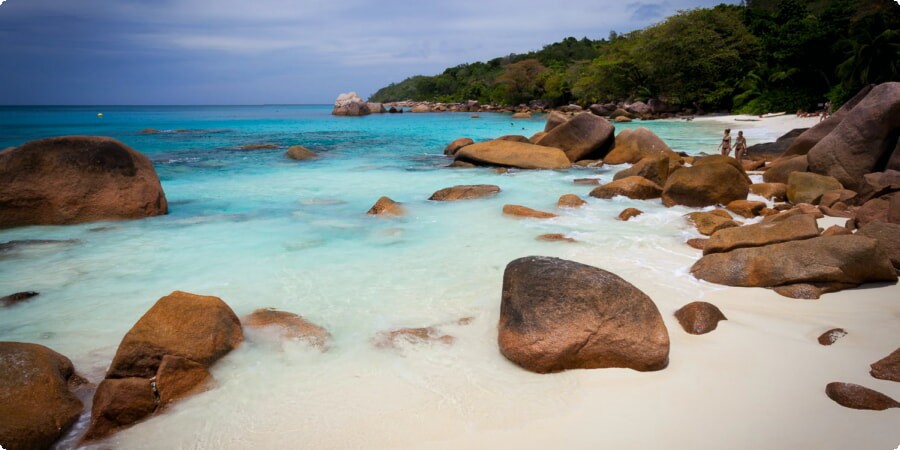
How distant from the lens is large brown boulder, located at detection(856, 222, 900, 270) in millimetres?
4910

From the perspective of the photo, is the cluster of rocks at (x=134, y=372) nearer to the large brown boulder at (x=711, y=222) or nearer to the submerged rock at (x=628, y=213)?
the large brown boulder at (x=711, y=222)

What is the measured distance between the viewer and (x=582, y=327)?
354cm

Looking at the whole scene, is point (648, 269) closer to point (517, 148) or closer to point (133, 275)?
point (133, 275)

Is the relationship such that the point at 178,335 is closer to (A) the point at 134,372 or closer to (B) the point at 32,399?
(A) the point at 134,372

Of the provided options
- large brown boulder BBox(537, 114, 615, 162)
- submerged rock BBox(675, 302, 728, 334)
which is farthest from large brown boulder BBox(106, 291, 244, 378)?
large brown boulder BBox(537, 114, 615, 162)

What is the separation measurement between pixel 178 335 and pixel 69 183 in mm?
6505

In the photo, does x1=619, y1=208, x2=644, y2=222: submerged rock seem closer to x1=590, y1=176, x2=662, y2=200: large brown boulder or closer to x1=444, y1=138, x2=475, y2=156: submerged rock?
x1=590, y1=176, x2=662, y2=200: large brown boulder

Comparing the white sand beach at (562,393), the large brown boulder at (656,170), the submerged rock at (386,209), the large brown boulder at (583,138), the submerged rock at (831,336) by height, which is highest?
the large brown boulder at (583,138)

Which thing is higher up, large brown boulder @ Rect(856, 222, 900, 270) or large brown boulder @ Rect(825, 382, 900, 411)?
large brown boulder @ Rect(856, 222, 900, 270)

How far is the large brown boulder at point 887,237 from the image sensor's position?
4.91 meters

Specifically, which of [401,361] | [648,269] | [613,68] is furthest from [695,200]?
[613,68]

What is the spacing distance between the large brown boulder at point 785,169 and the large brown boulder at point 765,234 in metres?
5.26

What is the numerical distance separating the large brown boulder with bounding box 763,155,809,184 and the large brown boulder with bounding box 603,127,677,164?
4.14m

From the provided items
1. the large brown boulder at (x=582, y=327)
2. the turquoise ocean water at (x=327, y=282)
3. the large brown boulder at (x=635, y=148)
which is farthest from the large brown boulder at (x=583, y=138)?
the large brown boulder at (x=582, y=327)
